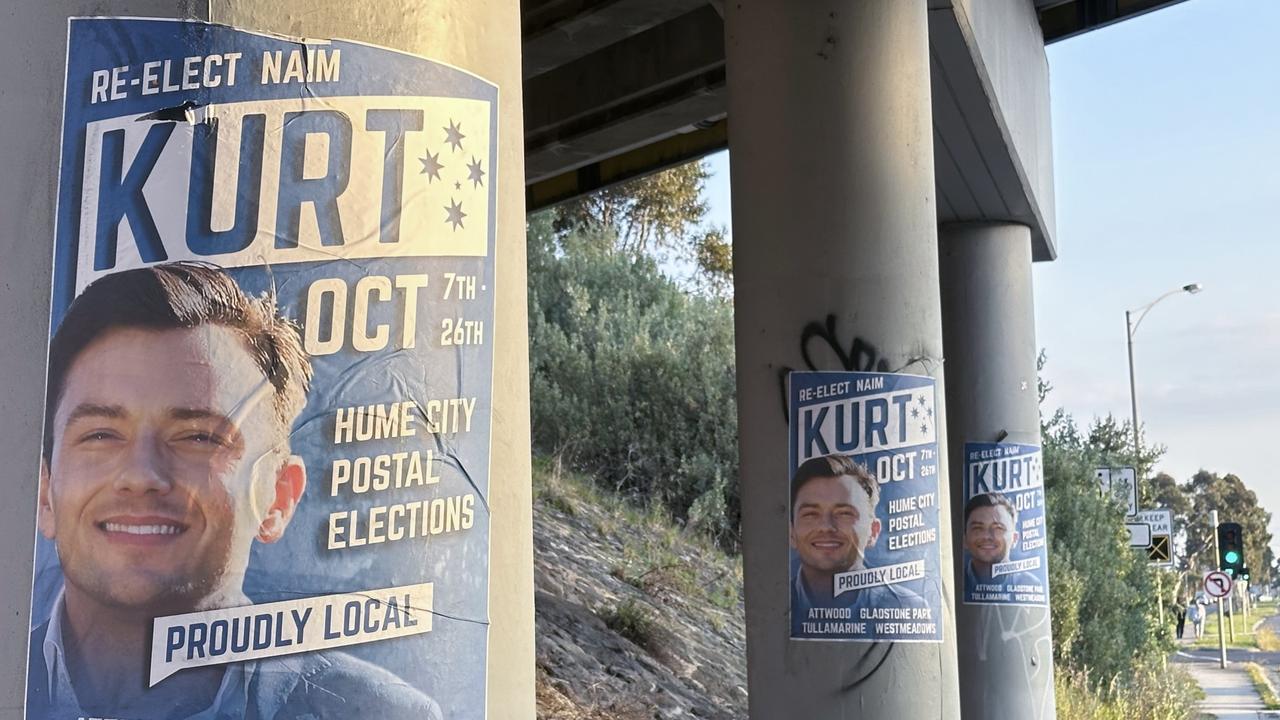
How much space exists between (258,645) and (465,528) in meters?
0.55

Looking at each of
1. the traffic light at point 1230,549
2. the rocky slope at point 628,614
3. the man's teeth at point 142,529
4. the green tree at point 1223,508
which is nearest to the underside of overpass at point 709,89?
the rocky slope at point 628,614

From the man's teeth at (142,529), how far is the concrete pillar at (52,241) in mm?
196

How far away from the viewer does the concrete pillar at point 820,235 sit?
8516 millimetres

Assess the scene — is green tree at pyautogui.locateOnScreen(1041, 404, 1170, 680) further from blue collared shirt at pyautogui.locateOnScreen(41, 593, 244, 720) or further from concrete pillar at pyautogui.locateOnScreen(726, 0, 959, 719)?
blue collared shirt at pyautogui.locateOnScreen(41, 593, 244, 720)

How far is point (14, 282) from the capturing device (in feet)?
9.68

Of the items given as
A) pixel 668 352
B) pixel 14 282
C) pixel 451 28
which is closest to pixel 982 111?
pixel 451 28

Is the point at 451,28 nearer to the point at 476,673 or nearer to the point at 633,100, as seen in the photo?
the point at 476,673

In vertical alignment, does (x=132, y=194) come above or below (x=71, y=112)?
below

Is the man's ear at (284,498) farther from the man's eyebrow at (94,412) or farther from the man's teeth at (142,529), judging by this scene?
the man's eyebrow at (94,412)

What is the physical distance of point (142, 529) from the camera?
2852 millimetres

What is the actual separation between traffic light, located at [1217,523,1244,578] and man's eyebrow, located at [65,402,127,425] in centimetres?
3072

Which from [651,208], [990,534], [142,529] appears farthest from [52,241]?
[651,208]

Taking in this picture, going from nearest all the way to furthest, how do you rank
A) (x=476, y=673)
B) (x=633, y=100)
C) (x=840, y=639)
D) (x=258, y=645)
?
(x=258, y=645), (x=476, y=673), (x=840, y=639), (x=633, y=100)

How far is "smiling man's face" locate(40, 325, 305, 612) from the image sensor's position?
2848 millimetres
